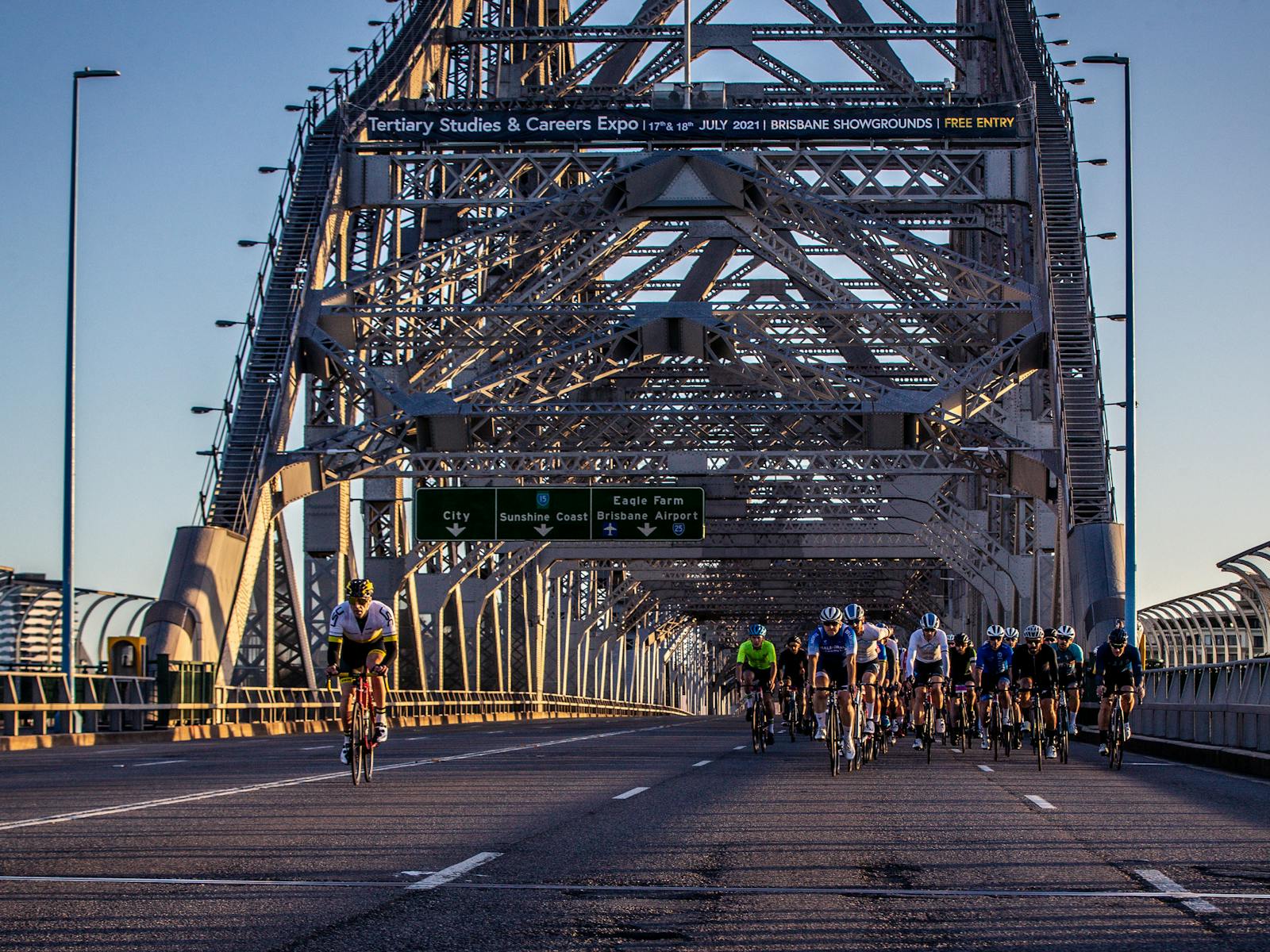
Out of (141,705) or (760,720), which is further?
(141,705)

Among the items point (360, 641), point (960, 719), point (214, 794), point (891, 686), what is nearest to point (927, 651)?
point (891, 686)

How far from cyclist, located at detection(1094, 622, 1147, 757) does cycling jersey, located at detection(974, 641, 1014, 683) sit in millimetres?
2968

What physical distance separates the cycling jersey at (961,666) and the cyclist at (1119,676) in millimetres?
4942

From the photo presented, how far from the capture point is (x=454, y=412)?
4319 cm

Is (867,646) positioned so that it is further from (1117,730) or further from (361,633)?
(361,633)

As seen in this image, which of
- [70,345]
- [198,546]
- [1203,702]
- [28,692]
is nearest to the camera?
[1203,702]

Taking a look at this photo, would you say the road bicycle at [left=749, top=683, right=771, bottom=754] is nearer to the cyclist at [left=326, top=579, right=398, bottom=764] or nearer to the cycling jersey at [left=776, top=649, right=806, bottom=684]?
the cycling jersey at [left=776, top=649, right=806, bottom=684]

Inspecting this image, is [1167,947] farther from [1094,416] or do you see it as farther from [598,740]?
[1094,416]

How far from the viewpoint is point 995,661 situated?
26547 millimetres

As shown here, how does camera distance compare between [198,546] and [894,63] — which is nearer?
[198,546]

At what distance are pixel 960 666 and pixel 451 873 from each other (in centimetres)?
1921

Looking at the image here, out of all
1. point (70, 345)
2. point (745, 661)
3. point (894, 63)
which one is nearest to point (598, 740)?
Result: point (745, 661)

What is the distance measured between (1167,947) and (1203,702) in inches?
794

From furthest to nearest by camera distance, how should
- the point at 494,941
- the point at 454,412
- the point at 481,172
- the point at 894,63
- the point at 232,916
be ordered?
the point at 481,172 < the point at 894,63 < the point at 454,412 < the point at 232,916 < the point at 494,941
